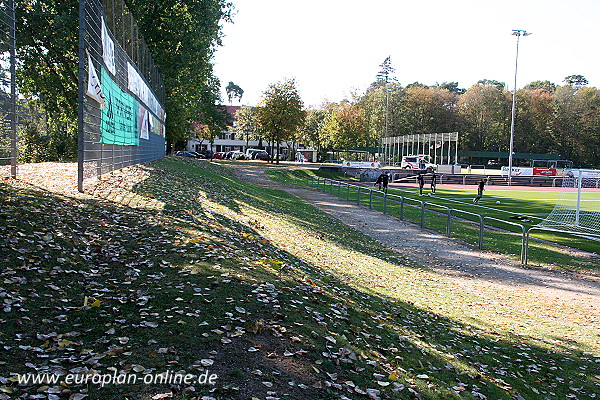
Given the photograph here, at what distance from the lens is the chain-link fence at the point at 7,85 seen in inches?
364

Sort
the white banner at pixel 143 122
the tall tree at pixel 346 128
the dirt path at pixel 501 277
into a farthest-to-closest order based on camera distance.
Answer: the tall tree at pixel 346 128
the white banner at pixel 143 122
the dirt path at pixel 501 277

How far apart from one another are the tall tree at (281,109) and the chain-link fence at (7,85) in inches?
2176

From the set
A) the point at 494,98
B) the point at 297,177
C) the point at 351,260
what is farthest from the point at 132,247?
the point at 494,98

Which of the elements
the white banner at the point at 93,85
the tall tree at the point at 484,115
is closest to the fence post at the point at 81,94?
the white banner at the point at 93,85

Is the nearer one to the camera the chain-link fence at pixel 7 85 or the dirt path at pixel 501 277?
the chain-link fence at pixel 7 85

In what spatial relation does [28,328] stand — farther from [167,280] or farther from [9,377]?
[167,280]

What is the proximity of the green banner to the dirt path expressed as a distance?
28.4 feet

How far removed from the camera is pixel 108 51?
40.8 feet

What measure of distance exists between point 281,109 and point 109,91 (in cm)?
5335

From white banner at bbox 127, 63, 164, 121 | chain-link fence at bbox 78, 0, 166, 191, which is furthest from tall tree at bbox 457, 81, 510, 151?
chain-link fence at bbox 78, 0, 166, 191

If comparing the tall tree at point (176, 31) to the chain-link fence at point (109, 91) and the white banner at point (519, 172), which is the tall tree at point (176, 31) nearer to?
the chain-link fence at point (109, 91)

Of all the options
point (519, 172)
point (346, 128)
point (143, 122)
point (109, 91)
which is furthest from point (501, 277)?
point (346, 128)

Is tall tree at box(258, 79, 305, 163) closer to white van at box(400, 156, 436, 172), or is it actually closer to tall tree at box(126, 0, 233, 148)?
white van at box(400, 156, 436, 172)

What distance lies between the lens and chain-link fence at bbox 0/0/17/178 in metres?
9.23
